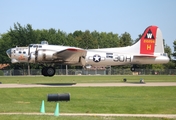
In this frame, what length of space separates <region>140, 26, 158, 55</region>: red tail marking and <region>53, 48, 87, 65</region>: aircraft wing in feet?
27.6

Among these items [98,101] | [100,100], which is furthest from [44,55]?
[98,101]

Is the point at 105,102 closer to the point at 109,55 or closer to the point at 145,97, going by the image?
the point at 145,97

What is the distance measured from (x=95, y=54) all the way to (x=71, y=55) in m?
4.25

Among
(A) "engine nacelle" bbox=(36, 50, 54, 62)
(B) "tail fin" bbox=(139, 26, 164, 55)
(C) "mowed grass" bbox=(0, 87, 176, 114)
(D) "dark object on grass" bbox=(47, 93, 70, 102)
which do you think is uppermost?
(B) "tail fin" bbox=(139, 26, 164, 55)

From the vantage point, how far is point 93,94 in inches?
1061

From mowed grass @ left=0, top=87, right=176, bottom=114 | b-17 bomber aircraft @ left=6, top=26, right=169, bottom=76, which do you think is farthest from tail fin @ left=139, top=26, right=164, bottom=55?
mowed grass @ left=0, top=87, right=176, bottom=114

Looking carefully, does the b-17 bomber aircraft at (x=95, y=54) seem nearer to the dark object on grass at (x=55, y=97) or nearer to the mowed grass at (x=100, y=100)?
the mowed grass at (x=100, y=100)

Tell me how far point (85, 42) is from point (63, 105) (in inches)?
3809

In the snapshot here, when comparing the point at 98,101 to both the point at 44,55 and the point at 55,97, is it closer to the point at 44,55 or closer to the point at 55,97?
the point at 55,97

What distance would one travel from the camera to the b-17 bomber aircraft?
3519 cm

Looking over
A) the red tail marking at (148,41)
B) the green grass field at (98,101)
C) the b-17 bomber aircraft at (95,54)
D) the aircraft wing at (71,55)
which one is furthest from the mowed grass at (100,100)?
the red tail marking at (148,41)

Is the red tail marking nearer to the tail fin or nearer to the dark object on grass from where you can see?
the tail fin

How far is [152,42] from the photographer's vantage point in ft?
135

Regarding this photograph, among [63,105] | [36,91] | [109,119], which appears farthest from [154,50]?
[109,119]
